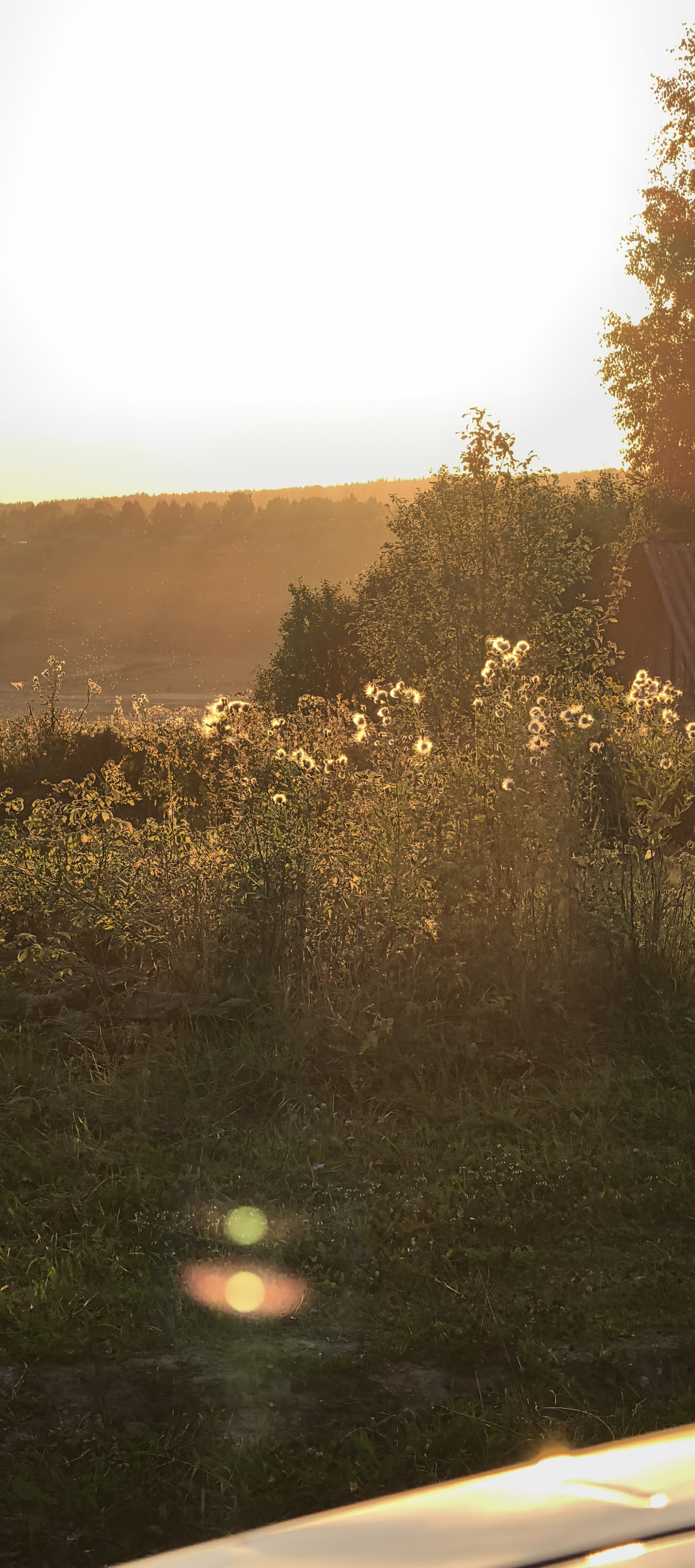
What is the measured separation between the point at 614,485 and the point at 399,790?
2803 cm

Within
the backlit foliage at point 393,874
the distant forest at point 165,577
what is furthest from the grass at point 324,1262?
the distant forest at point 165,577

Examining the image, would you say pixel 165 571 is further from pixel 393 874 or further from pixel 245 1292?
pixel 245 1292

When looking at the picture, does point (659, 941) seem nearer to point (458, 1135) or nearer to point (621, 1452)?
point (458, 1135)

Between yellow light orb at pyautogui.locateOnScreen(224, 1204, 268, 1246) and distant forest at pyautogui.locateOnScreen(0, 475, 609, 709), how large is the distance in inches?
1834

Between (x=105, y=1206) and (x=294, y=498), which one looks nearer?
(x=105, y=1206)

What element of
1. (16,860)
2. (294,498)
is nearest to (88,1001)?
(16,860)

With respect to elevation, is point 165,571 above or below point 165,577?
above

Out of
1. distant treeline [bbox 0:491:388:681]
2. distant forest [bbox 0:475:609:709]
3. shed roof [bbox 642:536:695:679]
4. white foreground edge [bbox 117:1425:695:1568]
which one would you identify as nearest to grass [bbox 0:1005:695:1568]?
white foreground edge [bbox 117:1425:695:1568]

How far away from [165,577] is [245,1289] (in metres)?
75.4

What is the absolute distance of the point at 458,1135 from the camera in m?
4.97

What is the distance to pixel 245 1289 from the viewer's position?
13.0 feet

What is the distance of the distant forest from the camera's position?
201 ft

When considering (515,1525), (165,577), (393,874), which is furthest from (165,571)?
(515,1525)

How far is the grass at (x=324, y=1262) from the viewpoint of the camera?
320cm
